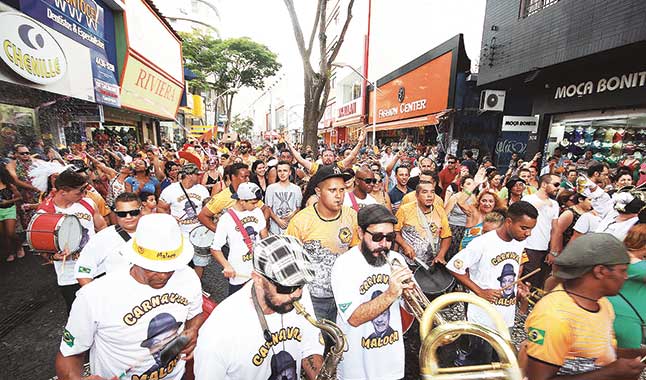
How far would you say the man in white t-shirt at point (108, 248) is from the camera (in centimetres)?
276

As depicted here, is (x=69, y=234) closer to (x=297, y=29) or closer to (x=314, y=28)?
(x=297, y=29)

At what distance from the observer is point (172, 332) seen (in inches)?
85.7

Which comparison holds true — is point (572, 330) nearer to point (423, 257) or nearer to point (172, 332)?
point (423, 257)

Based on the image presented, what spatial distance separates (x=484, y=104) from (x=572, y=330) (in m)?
14.5

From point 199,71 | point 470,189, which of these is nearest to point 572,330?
point 470,189

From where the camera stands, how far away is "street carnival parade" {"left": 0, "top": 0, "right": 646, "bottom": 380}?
188 centimetres

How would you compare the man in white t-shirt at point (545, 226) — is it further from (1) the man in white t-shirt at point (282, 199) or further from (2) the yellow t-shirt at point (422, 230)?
(1) the man in white t-shirt at point (282, 199)

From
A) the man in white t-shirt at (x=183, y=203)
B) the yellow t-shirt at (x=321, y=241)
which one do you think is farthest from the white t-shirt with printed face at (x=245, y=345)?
the man in white t-shirt at (x=183, y=203)

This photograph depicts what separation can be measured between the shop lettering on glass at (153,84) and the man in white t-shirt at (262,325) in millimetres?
17281

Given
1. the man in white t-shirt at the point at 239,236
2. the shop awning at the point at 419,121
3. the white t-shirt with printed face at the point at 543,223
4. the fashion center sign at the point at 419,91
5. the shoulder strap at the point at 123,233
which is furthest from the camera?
the fashion center sign at the point at 419,91

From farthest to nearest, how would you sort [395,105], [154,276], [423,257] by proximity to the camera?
[395,105]
[423,257]
[154,276]

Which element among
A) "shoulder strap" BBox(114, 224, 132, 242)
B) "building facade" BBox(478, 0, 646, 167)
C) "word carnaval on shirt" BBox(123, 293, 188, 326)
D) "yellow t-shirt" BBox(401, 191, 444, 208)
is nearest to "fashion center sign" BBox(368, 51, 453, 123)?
"building facade" BBox(478, 0, 646, 167)

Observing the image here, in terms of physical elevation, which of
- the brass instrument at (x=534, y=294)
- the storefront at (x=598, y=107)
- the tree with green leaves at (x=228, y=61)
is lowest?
the brass instrument at (x=534, y=294)

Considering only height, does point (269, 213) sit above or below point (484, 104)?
below
